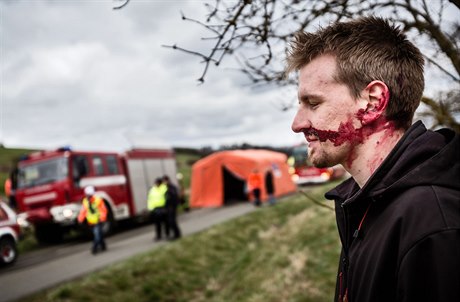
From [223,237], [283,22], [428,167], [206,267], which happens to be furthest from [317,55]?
[223,237]

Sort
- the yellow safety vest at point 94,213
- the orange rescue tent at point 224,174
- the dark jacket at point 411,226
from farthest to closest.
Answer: the orange rescue tent at point 224,174 → the yellow safety vest at point 94,213 → the dark jacket at point 411,226

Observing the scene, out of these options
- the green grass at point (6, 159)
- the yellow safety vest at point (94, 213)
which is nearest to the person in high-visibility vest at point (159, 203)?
the yellow safety vest at point (94, 213)

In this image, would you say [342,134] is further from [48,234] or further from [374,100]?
[48,234]

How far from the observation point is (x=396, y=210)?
115 cm

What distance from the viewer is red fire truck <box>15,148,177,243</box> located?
12.8 metres

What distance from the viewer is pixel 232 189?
77.2ft

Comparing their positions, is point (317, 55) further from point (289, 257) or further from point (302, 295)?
point (289, 257)

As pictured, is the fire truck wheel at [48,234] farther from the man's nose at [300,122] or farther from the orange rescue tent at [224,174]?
the man's nose at [300,122]

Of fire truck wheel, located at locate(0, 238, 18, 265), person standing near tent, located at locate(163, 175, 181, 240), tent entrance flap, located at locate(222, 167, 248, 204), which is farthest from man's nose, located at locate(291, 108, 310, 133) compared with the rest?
tent entrance flap, located at locate(222, 167, 248, 204)

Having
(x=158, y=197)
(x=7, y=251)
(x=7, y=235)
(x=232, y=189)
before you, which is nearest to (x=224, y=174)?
(x=232, y=189)

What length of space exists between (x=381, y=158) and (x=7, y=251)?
11.5m

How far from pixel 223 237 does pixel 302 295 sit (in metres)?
5.58

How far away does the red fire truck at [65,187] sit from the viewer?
12836mm

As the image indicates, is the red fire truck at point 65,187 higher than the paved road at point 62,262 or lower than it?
higher
